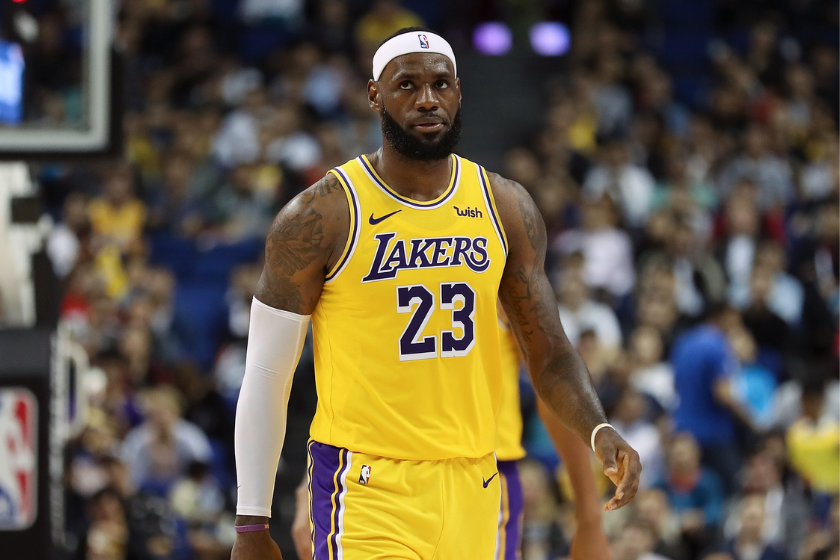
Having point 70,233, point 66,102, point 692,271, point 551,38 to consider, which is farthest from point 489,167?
point 66,102

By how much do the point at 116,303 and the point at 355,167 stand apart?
26.3ft

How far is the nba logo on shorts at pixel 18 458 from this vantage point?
596 centimetres

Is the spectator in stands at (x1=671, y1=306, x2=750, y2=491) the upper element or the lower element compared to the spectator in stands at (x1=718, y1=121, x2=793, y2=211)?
lower

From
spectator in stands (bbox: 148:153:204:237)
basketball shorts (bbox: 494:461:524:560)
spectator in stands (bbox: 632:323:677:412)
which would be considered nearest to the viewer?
basketball shorts (bbox: 494:461:524:560)

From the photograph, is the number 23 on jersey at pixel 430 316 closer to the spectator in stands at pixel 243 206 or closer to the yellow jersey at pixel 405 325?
the yellow jersey at pixel 405 325

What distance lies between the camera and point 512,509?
16.9 ft

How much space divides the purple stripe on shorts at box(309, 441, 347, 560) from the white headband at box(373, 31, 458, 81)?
1288 mm

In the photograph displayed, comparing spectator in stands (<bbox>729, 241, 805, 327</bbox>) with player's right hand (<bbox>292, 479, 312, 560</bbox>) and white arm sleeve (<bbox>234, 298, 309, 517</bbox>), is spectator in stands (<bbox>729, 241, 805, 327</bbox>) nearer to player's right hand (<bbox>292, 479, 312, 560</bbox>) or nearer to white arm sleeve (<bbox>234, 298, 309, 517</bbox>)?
player's right hand (<bbox>292, 479, 312, 560</bbox>)

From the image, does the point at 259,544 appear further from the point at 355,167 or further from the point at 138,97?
the point at 138,97

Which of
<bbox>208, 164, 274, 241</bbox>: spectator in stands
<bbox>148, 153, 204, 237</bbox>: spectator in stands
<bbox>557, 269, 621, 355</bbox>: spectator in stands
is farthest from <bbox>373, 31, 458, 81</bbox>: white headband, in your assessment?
<bbox>148, 153, 204, 237</bbox>: spectator in stands

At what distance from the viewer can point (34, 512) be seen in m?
6.02

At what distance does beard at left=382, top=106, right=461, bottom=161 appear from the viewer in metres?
4.02

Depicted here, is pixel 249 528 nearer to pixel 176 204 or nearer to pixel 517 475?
pixel 517 475

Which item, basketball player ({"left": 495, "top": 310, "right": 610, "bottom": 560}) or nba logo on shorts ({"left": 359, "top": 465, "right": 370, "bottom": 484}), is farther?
basketball player ({"left": 495, "top": 310, "right": 610, "bottom": 560})
